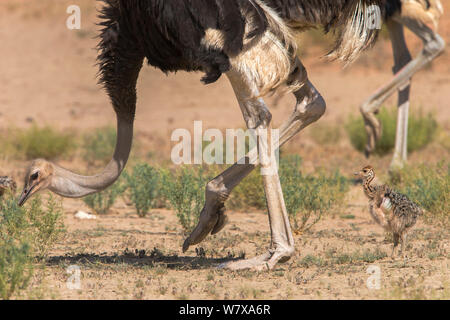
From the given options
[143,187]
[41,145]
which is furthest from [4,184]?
[41,145]

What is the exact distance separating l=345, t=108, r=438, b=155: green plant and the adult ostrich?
6.52 meters

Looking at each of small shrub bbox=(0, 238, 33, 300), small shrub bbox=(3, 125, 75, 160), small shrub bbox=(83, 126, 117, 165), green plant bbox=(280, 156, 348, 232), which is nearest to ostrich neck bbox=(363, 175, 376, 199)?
green plant bbox=(280, 156, 348, 232)

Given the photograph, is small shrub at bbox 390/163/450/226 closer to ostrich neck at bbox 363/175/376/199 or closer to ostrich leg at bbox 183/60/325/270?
ostrich neck at bbox 363/175/376/199

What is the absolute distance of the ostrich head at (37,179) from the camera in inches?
209

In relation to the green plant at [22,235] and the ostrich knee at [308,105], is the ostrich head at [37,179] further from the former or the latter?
the ostrich knee at [308,105]

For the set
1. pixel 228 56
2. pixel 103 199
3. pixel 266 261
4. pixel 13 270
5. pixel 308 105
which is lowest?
pixel 103 199

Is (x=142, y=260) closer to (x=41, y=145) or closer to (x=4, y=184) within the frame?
(x=4, y=184)

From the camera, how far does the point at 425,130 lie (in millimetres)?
12430

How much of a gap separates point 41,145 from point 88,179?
7.10 metres

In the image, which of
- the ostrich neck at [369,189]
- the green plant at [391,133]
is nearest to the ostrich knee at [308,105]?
the ostrich neck at [369,189]

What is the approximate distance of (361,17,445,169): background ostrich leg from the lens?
8.97m

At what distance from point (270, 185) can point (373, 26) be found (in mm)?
1424

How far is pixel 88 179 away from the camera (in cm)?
543
